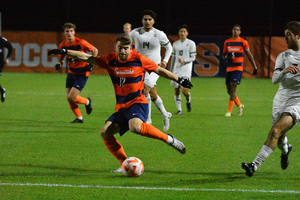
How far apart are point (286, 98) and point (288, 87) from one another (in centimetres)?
15

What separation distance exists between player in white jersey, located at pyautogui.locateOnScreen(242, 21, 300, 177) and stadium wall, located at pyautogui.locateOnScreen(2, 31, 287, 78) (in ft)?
63.5

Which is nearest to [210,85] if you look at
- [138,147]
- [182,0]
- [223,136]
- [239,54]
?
[239,54]

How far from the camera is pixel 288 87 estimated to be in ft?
18.9

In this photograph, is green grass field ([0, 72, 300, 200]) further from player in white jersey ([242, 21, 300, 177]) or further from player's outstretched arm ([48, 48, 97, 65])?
player's outstretched arm ([48, 48, 97, 65])

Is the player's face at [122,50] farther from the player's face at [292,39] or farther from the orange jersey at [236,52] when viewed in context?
the orange jersey at [236,52]

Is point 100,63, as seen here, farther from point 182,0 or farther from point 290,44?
point 182,0

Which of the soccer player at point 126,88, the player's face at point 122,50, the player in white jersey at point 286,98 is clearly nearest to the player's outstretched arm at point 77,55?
the soccer player at point 126,88

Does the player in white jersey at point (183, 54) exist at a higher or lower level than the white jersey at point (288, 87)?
lower

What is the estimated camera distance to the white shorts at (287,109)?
5.55 metres

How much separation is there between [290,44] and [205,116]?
609cm

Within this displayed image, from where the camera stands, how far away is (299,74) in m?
5.62

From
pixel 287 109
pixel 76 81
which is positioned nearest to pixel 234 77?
pixel 76 81

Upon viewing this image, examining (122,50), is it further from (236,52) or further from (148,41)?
(236,52)

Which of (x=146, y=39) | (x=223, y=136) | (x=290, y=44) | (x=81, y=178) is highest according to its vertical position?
(x=290, y=44)
